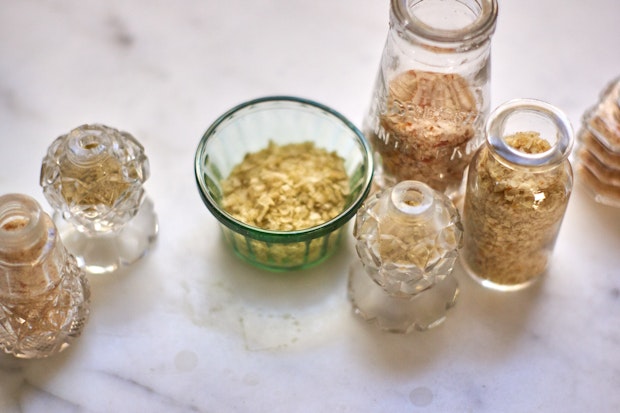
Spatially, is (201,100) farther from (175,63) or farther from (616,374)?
(616,374)

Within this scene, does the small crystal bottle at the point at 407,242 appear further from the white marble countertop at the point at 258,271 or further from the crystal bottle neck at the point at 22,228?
the crystal bottle neck at the point at 22,228

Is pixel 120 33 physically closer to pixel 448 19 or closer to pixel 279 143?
pixel 279 143

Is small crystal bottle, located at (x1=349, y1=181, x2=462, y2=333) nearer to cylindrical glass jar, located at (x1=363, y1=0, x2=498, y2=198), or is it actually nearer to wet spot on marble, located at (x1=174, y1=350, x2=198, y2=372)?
cylindrical glass jar, located at (x1=363, y1=0, x2=498, y2=198)

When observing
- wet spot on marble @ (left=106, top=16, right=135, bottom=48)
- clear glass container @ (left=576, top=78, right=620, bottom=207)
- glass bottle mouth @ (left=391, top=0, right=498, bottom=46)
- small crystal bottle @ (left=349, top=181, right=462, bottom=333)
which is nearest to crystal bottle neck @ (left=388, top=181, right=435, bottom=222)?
small crystal bottle @ (left=349, top=181, right=462, bottom=333)

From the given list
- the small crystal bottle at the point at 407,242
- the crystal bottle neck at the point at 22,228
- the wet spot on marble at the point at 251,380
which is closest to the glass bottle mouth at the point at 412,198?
the small crystal bottle at the point at 407,242

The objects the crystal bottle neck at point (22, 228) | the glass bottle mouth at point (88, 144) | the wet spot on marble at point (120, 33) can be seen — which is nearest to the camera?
the crystal bottle neck at point (22, 228)
